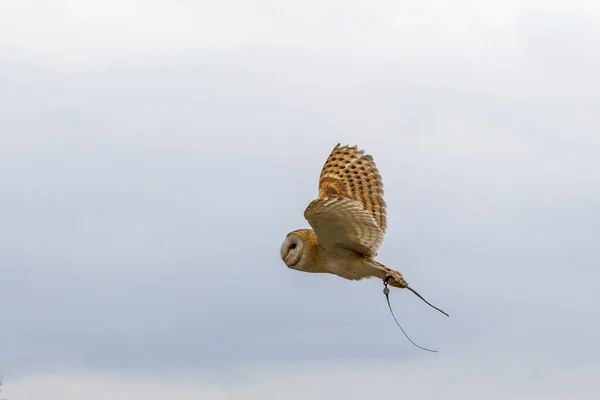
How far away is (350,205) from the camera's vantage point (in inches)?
1044

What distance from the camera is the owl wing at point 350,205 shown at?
26.6m

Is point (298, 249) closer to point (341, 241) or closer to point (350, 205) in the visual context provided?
point (341, 241)

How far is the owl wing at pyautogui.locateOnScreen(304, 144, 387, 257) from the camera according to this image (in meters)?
26.6

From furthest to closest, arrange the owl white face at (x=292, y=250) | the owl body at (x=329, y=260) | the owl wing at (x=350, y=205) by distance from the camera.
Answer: the owl body at (x=329, y=260) → the owl white face at (x=292, y=250) → the owl wing at (x=350, y=205)

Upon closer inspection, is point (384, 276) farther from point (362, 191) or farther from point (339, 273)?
point (362, 191)

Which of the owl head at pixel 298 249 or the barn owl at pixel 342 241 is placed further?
the owl head at pixel 298 249

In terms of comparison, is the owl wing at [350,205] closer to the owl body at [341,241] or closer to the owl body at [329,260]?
the owl body at [341,241]

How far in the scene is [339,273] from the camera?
94.8 ft

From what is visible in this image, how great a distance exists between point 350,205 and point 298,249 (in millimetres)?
2547

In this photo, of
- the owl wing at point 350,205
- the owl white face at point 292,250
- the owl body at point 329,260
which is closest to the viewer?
the owl wing at point 350,205

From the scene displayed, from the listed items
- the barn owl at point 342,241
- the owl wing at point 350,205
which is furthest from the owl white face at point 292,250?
the owl wing at point 350,205

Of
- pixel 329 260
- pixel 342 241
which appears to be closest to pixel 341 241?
pixel 342 241

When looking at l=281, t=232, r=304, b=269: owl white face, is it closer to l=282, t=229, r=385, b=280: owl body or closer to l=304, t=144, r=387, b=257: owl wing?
l=282, t=229, r=385, b=280: owl body

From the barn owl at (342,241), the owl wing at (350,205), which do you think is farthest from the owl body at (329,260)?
the owl wing at (350,205)
